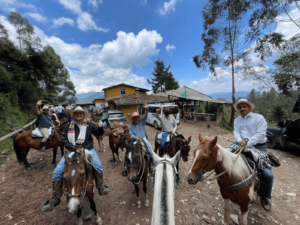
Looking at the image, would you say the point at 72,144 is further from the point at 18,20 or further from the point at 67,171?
the point at 18,20

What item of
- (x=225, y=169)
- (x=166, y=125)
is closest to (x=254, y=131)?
(x=225, y=169)

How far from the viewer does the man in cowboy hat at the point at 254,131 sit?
2.46m

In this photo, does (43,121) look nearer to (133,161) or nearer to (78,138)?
(78,138)

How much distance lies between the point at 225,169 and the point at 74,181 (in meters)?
2.64

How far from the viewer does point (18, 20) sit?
55.2ft

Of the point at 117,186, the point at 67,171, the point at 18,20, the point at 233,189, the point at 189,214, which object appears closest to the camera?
the point at 67,171

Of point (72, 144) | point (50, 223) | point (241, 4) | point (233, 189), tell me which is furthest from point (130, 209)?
point (241, 4)

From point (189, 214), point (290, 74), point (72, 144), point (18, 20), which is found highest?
point (18, 20)

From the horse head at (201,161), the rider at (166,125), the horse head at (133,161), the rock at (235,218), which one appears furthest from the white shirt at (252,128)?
the horse head at (133,161)

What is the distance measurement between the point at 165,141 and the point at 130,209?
220cm

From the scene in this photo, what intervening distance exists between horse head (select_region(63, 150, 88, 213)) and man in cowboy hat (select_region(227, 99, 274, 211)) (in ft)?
11.0

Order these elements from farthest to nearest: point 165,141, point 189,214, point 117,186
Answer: point 165,141 < point 117,186 < point 189,214

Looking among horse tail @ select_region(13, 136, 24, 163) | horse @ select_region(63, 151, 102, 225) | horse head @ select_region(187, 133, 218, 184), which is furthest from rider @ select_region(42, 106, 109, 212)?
horse tail @ select_region(13, 136, 24, 163)

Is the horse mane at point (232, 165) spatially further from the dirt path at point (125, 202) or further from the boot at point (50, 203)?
the boot at point (50, 203)
